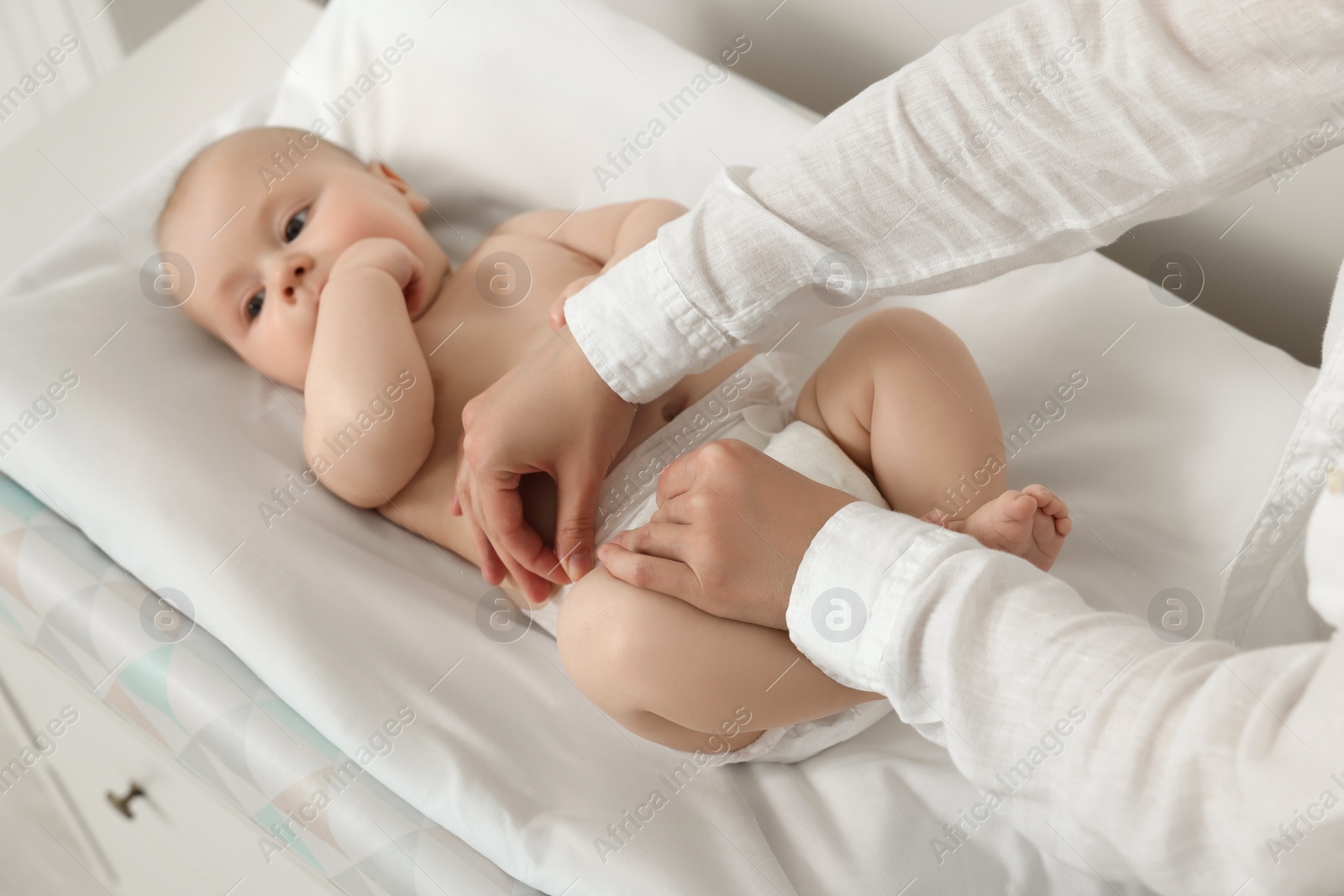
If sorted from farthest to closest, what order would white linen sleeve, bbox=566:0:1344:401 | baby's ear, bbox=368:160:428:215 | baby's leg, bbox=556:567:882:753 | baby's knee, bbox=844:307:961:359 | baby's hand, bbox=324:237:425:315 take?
1. baby's ear, bbox=368:160:428:215
2. baby's hand, bbox=324:237:425:315
3. baby's knee, bbox=844:307:961:359
4. baby's leg, bbox=556:567:882:753
5. white linen sleeve, bbox=566:0:1344:401

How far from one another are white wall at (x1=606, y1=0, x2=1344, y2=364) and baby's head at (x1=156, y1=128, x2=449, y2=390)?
60cm

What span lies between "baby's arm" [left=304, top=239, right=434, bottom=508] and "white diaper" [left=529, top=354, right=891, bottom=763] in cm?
22

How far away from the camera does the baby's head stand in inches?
44.9

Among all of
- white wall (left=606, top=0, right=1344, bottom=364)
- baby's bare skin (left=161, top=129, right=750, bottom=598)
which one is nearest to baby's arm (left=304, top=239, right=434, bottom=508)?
baby's bare skin (left=161, top=129, right=750, bottom=598)

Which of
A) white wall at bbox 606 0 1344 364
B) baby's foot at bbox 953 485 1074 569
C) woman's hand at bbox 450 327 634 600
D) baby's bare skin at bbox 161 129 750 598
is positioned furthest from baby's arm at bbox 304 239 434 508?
white wall at bbox 606 0 1344 364

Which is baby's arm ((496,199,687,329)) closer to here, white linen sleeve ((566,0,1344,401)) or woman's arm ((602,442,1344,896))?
white linen sleeve ((566,0,1344,401))

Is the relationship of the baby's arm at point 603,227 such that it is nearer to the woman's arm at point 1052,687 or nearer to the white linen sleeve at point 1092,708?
the woman's arm at point 1052,687

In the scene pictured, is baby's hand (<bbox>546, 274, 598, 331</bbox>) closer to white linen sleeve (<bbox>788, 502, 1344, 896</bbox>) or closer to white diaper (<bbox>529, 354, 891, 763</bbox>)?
white diaper (<bbox>529, 354, 891, 763</bbox>)

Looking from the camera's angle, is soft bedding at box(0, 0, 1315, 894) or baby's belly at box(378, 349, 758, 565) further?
baby's belly at box(378, 349, 758, 565)

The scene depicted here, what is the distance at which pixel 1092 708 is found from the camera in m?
0.52

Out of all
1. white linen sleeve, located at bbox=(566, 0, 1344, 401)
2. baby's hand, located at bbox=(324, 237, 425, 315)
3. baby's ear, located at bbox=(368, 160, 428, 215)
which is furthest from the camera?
baby's ear, located at bbox=(368, 160, 428, 215)

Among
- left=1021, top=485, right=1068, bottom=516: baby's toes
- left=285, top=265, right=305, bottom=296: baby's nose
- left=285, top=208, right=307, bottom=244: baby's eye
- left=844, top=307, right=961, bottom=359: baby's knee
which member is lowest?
left=1021, top=485, right=1068, bottom=516: baby's toes

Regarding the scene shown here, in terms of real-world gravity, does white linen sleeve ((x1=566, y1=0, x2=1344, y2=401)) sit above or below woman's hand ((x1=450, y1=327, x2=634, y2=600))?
above

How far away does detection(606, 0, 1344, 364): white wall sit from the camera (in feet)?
3.73
